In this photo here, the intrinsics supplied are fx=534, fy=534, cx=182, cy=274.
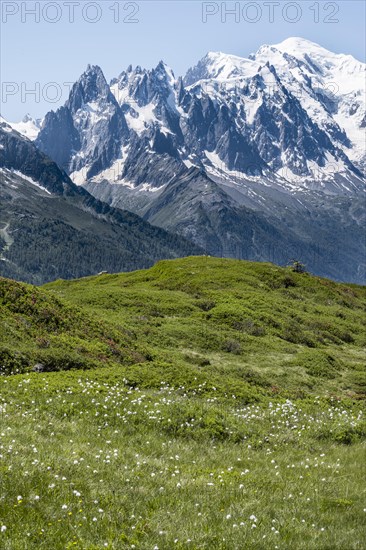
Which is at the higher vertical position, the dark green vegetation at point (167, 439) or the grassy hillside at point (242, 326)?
the dark green vegetation at point (167, 439)

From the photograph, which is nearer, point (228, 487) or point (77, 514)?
point (77, 514)

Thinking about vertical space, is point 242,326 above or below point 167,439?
below

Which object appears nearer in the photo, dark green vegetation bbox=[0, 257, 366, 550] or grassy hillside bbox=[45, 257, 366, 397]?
dark green vegetation bbox=[0, 257, 366, 550]

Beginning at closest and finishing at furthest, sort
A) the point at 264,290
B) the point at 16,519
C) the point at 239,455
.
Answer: the point at 16,519
the point at 239,455
the point at 264,290

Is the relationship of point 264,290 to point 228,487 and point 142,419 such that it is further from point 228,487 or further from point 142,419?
point 228,487

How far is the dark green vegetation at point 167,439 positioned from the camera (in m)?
9.94

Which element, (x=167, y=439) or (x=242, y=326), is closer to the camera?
(x=167, y=439)

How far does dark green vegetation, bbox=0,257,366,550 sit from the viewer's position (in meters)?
9.94

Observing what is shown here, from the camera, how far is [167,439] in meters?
16.6

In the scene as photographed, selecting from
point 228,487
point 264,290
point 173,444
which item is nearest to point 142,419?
point 173,444

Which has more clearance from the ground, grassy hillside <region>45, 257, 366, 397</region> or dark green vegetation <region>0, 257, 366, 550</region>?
dark green vegetation <region>0, 257, 366, 550</region>

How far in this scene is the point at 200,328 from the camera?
134 ft

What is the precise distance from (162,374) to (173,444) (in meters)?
8.20

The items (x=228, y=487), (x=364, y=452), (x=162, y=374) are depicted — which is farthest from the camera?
(x=162, y=374)
